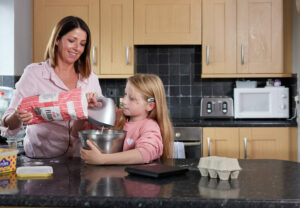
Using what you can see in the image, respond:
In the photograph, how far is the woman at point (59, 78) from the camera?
5.81 feet

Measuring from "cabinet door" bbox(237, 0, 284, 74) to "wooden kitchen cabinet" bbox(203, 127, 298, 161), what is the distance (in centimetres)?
56

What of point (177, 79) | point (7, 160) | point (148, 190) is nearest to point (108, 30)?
point (177, 79)

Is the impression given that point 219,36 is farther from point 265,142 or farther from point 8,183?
point 8,183

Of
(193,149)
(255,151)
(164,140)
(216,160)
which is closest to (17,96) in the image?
(164,140)

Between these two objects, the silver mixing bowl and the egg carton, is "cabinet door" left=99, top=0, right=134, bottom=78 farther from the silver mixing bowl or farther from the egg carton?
the egg carton

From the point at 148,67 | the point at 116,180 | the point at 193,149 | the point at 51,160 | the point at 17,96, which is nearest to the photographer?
the point at 116,180

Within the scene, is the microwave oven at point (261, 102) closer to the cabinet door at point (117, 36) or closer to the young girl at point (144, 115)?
the cabinet door at point (117, 36)

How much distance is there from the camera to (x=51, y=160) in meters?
1.49

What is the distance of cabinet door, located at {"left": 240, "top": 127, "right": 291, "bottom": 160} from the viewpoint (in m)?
3.18

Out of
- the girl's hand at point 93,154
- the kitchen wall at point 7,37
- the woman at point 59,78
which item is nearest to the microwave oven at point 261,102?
the woman at point 59,78

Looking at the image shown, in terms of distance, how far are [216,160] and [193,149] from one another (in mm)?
2034

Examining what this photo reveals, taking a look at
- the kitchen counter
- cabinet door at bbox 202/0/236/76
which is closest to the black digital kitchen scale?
the kitchen counter

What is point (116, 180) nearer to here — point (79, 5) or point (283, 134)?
point (283, 134)

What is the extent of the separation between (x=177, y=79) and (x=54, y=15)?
1324 millimetres
